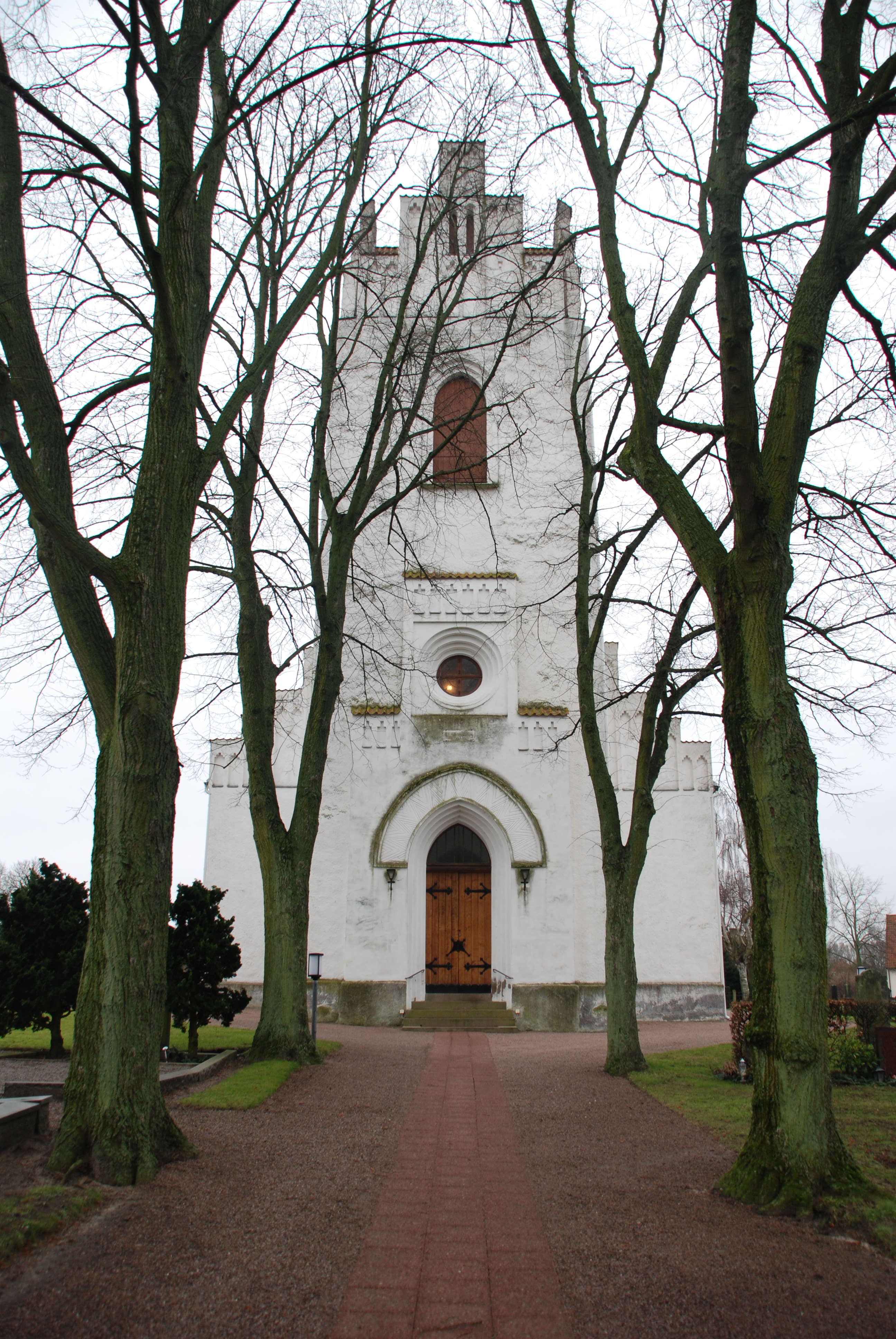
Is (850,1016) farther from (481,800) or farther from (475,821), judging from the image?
(475,821)

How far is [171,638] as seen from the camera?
6.37 metres

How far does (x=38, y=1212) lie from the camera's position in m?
4.43

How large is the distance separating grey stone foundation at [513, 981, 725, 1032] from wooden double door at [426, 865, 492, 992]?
1143 millimetres

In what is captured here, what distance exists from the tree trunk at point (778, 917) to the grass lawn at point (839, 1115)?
22cm

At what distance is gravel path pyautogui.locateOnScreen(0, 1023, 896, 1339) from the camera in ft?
11.8

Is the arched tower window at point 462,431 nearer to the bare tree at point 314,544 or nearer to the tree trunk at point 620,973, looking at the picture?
the bare tree at point 314,544

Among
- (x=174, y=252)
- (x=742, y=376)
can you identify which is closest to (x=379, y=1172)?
(x=742, y=376)

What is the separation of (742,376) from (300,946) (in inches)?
331

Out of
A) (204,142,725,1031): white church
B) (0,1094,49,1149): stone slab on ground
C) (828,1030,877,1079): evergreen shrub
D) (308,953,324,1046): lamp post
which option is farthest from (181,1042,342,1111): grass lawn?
(204,142,725,1031): white church

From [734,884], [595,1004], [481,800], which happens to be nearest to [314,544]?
[481,800]

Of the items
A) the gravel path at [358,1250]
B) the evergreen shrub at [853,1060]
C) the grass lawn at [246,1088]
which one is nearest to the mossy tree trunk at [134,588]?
the gravel path at [358,1250]

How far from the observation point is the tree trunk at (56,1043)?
10.8 metres

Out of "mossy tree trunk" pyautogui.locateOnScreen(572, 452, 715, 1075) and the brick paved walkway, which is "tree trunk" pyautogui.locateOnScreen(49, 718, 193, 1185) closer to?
the brick paved walkway

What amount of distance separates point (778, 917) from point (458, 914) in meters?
13.7
